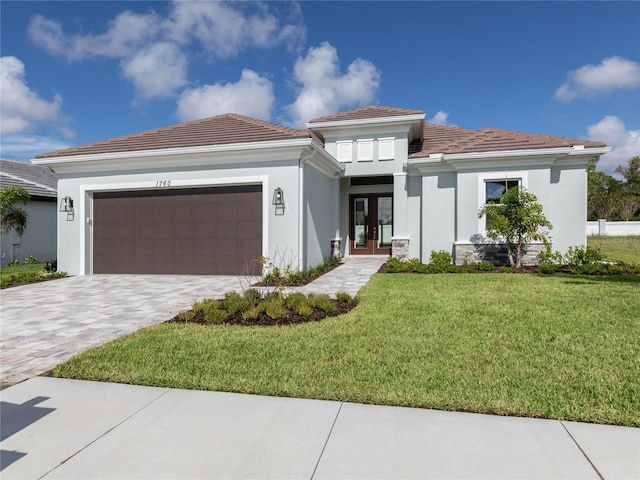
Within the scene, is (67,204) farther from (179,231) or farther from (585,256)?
(585,256)

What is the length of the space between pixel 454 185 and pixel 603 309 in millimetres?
7140

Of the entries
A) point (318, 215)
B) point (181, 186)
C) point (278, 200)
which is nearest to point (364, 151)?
point (318, 215)

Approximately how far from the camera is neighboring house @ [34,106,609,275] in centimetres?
1022

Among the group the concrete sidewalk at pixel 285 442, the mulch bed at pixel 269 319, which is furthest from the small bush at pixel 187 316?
the concrete sidewalk at pixel 285 442

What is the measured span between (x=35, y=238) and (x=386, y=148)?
51.6ft

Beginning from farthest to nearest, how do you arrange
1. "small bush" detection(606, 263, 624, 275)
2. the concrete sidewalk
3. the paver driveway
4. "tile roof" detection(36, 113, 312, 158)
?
1. "tile roof" detection(36, 113, 312, 158)
2. "small bush" detection(606, 263, 624, 275)
3. the paver driveway
4. the concrete sidewalk

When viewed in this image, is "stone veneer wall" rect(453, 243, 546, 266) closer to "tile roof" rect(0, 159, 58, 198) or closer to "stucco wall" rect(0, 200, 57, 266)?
"stucco wall" rect(0, 200, 57, 266)

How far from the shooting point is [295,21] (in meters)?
12.1

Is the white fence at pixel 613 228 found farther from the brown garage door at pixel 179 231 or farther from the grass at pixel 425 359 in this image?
the brown garage door at pixel 179 231

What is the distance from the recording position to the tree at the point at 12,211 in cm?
1304

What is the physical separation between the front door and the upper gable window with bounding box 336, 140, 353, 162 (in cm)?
189

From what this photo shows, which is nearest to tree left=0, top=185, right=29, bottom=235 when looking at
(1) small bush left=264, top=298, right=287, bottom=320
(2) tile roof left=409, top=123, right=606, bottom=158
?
(1) small bush left=264, top=298, right=287, bottom=320

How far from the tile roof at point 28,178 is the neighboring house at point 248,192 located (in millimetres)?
6929

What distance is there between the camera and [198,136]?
35.8 feet
